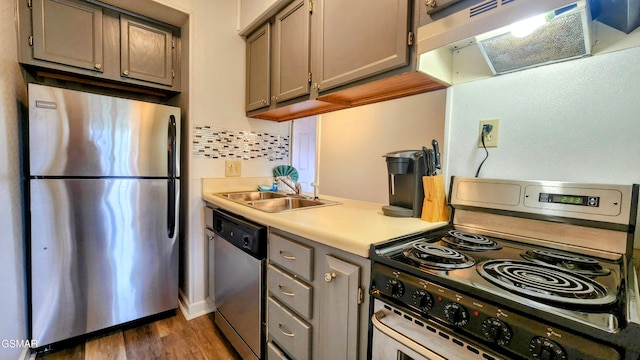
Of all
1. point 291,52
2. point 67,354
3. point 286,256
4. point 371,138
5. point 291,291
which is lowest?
point 67,354

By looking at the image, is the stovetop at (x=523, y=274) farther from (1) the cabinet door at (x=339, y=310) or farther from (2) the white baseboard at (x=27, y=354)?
(2) the white baseboard at (x=27, y=354)

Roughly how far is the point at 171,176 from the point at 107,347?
3.65 ft

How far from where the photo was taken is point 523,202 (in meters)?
1.01

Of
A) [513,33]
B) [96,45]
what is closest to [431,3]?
[513,33]

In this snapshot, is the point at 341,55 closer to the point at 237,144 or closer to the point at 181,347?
the point at 237,144

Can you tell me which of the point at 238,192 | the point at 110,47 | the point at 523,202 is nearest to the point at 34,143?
the point at 110,47

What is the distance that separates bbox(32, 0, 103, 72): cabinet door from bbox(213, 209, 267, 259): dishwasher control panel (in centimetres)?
133

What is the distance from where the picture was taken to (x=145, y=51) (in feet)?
6.33

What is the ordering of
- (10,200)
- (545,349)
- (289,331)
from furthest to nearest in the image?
(10,200) → (289,331) → (545,349)

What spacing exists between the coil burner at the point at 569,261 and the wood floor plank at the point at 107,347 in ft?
6.92

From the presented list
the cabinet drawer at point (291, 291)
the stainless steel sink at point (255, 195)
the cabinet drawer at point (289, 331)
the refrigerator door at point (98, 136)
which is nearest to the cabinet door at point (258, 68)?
the refrigerator door at point (98, 136)

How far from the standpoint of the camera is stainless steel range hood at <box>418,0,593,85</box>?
74cm

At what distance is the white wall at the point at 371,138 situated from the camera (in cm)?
216

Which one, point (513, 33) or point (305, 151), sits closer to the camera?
point (513, 33)
